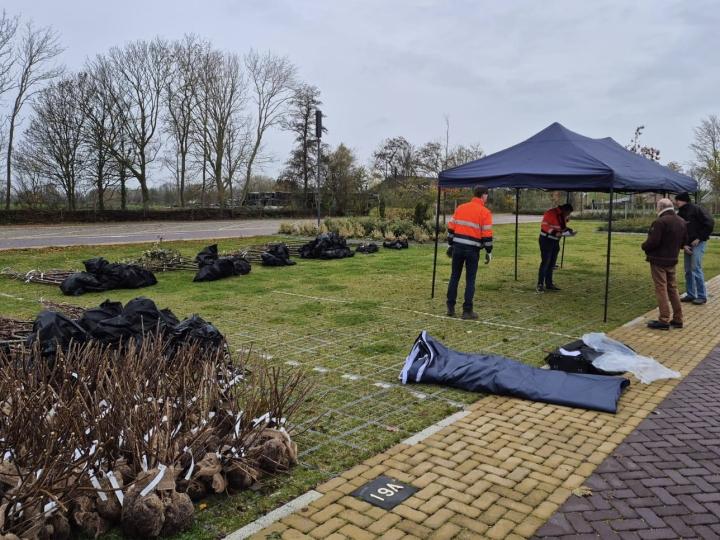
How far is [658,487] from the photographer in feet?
11.6

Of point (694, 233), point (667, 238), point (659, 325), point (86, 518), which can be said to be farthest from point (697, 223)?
point (86, 518)

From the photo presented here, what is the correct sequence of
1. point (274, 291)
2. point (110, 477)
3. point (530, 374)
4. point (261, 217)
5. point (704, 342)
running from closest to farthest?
1. point (110, 477)
2. point (530, 374)
3. point (704, 342)
4. point (274, 291)
5. point (261, 217)

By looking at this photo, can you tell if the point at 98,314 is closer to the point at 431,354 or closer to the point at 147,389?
the point at 147,389

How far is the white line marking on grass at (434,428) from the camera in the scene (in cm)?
414

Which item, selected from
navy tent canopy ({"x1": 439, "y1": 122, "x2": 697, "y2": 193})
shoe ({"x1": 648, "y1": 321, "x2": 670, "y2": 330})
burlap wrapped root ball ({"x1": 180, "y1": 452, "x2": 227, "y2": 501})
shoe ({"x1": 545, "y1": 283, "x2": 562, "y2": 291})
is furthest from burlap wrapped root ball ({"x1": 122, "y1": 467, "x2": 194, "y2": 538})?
shoe ({"x1": 545, "y1": 283, "x2": 562, "y2": 291})

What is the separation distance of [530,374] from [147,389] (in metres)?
→ 3.49

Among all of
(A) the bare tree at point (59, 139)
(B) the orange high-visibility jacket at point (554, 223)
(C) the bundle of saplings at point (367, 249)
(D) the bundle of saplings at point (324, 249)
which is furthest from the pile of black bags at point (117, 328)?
(A) the bare tree at point (59, 139)

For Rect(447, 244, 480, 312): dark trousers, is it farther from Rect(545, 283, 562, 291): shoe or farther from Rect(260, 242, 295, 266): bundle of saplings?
Rect(260, 242, 295, 266): bundle of saplings

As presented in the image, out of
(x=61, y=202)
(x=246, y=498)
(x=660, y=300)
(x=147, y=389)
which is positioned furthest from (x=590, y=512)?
(x=61, y=202)

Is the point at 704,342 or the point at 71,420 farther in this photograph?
the point at 704,342

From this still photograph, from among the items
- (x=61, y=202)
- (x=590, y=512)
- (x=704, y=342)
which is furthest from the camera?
(x=61, y=202)

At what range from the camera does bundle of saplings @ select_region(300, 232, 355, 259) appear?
669 inches

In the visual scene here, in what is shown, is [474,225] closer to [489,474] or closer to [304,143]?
[489,474]

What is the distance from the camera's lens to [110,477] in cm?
294
